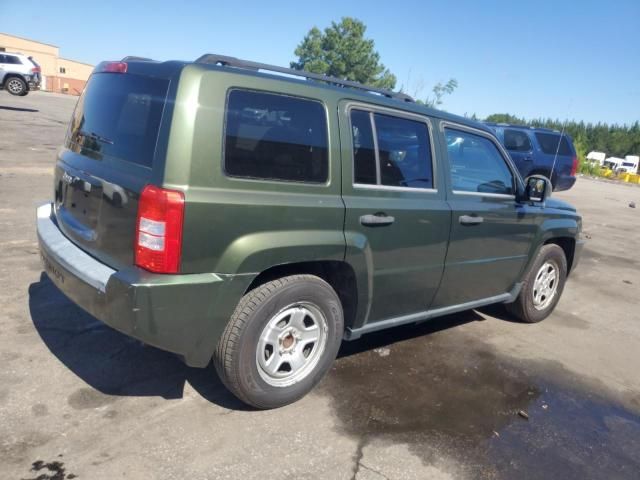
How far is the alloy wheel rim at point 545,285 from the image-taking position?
504cm

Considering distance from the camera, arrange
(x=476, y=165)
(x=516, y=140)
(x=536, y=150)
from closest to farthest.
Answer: (x=476, y=165) → (x=536, y=150) → (x=516, y=140)

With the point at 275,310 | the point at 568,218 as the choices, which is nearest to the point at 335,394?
the point at 275,310

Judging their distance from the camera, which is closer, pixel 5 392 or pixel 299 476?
pixel 299 476

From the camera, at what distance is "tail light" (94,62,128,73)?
3045mm

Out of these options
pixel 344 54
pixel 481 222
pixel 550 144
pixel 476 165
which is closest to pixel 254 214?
pixel 481 222

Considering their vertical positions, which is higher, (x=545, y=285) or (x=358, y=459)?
(x=545, y=285)

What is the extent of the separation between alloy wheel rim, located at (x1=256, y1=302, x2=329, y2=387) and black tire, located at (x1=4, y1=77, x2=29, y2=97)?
28787mm

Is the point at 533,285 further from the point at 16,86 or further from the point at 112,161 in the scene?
the point at 16,86

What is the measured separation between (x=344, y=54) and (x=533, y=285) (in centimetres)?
6591

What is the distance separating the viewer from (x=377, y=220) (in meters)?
3.28

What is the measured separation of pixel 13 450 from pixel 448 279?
9.59ft

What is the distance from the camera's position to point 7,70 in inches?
1004

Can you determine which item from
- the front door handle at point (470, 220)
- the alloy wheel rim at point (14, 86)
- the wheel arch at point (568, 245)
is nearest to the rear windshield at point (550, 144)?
the wheel arch at point (568, 245)

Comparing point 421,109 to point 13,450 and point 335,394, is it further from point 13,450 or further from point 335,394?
point 13,450
